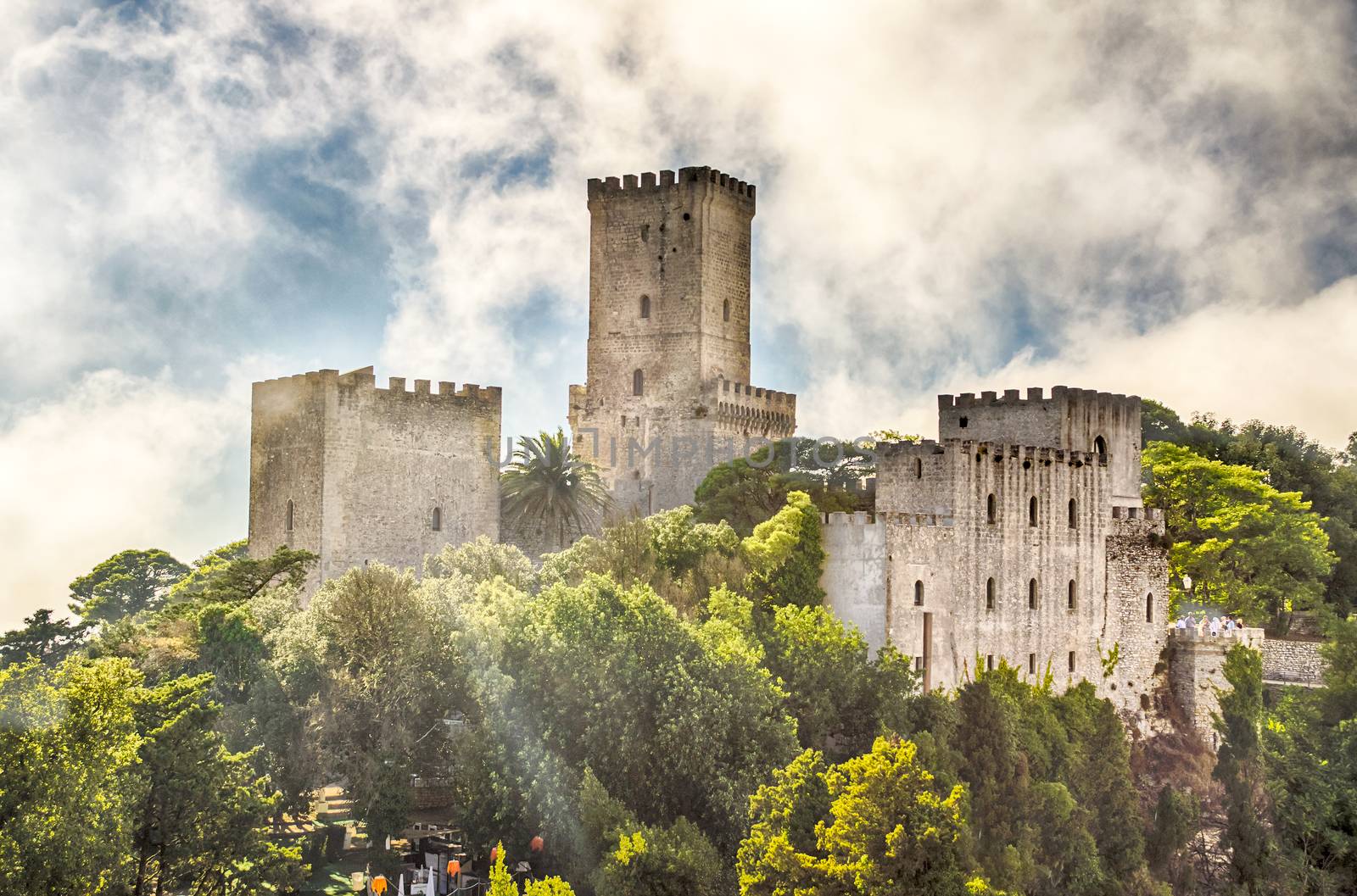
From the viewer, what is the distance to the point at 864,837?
2898 cm

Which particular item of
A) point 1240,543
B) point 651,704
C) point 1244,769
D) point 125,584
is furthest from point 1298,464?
point 125,584

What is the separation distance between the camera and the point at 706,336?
52594 mm

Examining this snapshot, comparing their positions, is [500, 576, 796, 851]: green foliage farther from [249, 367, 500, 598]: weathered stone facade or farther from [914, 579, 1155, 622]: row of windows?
[249, 367, 500, 598]: weathered stone facade

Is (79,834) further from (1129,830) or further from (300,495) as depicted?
(1129,830)

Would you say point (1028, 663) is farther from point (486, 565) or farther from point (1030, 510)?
point (486, 565)

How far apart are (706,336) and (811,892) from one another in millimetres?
26705

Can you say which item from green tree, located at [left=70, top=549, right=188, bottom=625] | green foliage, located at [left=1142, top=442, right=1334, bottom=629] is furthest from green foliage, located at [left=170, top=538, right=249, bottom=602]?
green foliage, located at [left=1142, top=442, right=1334, bottom=629]

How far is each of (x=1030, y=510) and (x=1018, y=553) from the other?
3.94ft

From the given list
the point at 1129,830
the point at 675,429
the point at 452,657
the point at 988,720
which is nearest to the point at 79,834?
the point at 452,657

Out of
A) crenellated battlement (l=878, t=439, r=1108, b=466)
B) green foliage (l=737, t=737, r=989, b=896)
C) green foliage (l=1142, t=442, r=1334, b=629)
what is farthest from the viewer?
green foliage (l=1142, t=442, r=1334, b=629)

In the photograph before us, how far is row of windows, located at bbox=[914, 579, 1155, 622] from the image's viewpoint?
37.9 metres

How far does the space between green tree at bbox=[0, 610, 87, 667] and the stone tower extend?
78.0 feet

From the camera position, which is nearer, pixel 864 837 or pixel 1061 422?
pixel 864 837

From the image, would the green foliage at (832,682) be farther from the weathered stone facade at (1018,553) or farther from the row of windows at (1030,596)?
the row of windows at (1030,596)
